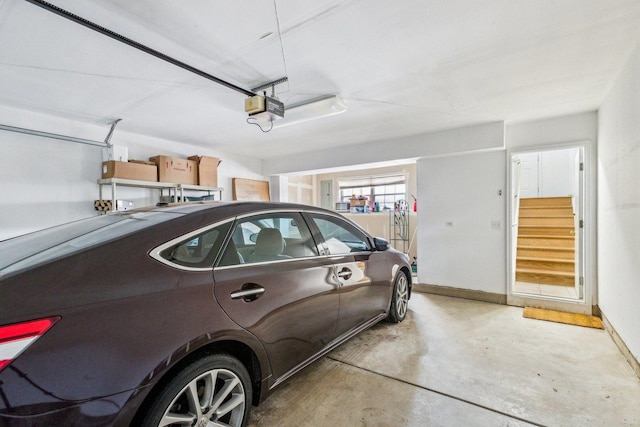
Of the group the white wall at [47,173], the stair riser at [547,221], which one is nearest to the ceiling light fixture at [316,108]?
the white wall at [47,173]

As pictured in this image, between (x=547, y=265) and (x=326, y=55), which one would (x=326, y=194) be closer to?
(x=547, y=265)

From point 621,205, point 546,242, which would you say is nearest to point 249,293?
point 621,205

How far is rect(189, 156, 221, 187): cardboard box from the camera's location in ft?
14.1

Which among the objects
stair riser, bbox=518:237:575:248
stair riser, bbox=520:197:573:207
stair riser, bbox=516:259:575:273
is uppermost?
stair riser, bbox=520:197:573:207

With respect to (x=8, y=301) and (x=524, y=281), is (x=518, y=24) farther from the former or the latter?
(x=524, y=281)

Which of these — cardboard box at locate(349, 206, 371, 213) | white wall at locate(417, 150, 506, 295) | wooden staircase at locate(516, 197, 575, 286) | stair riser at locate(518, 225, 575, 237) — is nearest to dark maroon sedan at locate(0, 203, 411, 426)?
white wall at locate(417, 150, 506, 295)

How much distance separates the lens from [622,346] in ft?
7.79

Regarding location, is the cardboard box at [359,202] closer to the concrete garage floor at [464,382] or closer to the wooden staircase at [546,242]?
the wooden staircase at [546,242]

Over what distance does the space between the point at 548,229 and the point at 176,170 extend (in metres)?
6.69

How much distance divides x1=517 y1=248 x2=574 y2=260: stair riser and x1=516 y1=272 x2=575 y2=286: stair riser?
1.82ft

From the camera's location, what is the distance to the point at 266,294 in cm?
147

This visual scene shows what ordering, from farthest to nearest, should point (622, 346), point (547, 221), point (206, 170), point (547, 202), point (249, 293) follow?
1. point (547, 202)
2. point (547, 221)
3. point (206, 170)
4. point (622, 346)
5. point (249, 293)

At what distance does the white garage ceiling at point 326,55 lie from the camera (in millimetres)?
1613

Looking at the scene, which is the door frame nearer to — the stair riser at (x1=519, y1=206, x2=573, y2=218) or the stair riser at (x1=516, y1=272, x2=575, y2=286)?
the stair riser at (x1=516, y1=272, x2=575, y2=286)
